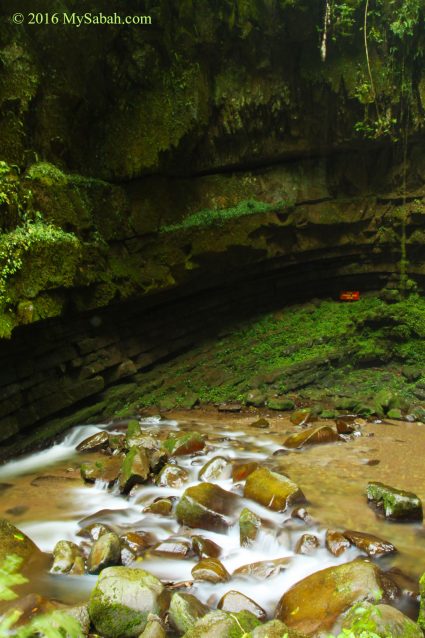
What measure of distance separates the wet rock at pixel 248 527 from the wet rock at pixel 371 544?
797mm

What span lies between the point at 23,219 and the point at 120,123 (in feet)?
9.20

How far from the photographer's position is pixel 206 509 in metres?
4.83

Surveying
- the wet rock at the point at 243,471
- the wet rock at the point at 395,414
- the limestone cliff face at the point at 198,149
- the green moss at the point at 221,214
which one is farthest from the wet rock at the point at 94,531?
the green moss at the point at 221,214

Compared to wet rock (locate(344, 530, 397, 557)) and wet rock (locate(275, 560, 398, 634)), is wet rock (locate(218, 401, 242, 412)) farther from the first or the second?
wet rock (locate(275, 560, 398, 634))

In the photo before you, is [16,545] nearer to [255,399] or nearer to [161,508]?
[161,508]

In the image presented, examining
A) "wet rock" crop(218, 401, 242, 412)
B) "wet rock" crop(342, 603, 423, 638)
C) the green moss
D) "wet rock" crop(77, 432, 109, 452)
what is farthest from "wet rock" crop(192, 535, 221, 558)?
the green moss

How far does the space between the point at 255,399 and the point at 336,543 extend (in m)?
4.87

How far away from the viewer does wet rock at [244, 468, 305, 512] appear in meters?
5.05

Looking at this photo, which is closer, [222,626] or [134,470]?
[222,626]

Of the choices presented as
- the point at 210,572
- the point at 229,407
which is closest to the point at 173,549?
the point at 210,572

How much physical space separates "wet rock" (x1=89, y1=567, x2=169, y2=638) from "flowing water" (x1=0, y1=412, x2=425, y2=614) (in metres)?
0.41

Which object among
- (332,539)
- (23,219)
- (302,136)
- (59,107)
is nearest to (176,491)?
(332,539)

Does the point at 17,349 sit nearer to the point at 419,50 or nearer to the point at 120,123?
the point at 120,123

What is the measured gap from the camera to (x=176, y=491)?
5605mm
